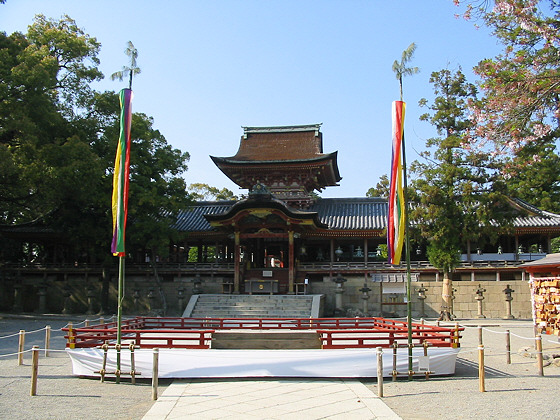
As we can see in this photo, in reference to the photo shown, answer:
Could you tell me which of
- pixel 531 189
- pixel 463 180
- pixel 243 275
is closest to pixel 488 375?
pixel 463 180

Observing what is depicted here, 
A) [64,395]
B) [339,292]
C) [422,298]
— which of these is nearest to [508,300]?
[422,298]

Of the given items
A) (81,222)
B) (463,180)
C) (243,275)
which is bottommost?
(243,275)

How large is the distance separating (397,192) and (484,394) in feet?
13.5

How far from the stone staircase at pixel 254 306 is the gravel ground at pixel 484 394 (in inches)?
423

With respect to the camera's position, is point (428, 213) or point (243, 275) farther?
Result: point (243, 275)

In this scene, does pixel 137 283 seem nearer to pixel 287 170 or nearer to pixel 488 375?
pixel 287 170

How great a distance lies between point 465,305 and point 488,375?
50.2 feet

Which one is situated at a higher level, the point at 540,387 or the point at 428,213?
the point at 428,213

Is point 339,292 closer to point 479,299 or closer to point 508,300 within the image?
point 479,299

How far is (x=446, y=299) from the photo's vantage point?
77.7 feet

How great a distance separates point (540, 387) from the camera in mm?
9344

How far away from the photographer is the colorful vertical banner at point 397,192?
10.5 m

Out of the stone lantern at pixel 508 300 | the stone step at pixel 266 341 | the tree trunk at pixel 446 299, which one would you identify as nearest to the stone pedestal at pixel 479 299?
the stone lantern at pixel 508 300

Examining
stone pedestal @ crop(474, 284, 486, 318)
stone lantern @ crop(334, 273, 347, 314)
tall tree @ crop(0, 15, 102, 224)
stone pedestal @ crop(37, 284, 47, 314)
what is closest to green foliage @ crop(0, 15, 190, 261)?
tall tree @ crop(0, 15, 102, 224)
